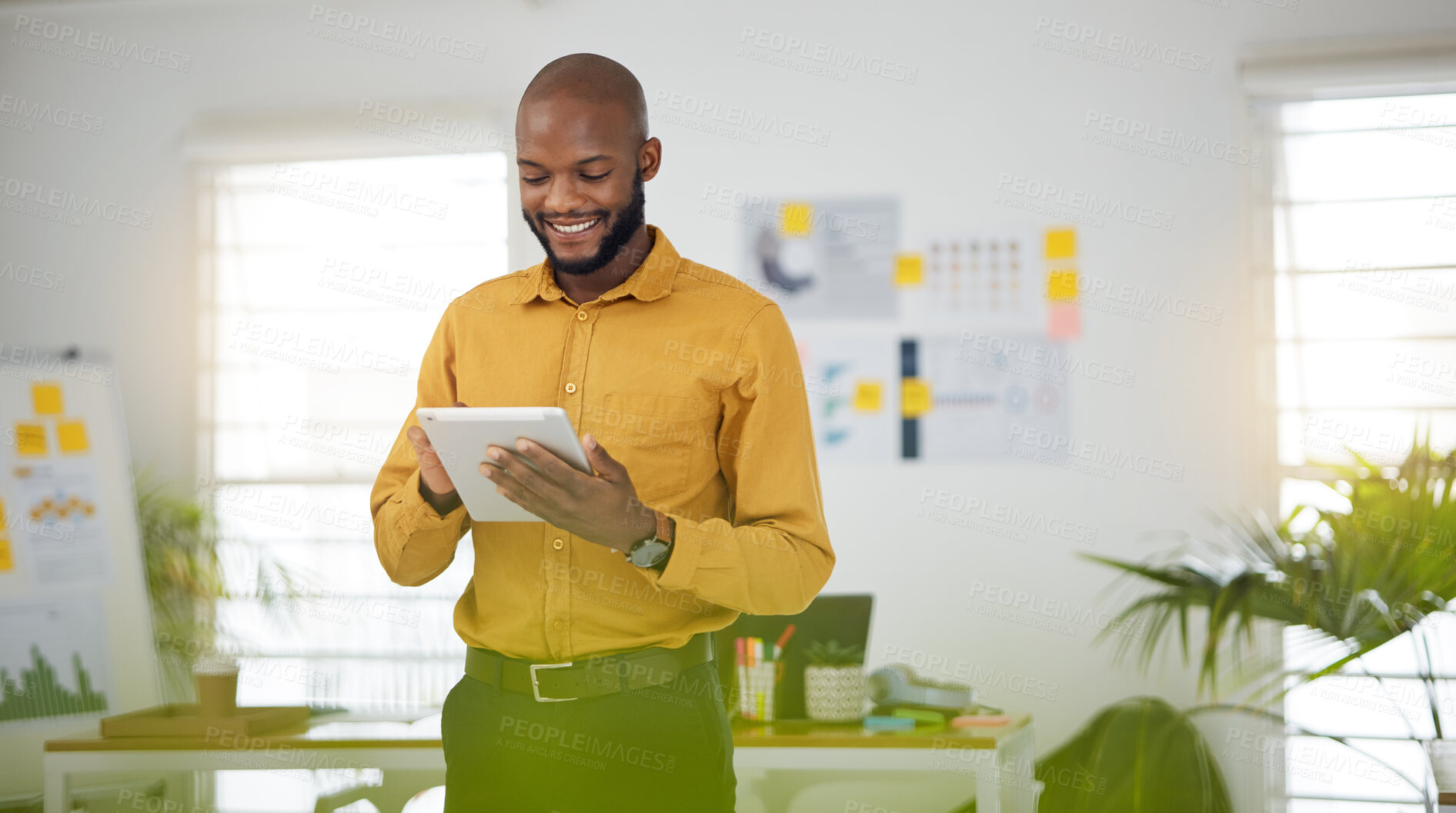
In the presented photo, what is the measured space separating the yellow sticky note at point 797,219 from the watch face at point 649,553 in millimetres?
2675

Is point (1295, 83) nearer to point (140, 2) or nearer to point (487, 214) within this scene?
point (487, 214)

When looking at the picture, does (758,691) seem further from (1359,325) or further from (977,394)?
(1359,325)

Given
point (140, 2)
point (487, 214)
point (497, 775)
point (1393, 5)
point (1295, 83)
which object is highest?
point (140, 2)

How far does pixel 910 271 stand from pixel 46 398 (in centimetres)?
285

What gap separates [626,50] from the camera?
160 inches

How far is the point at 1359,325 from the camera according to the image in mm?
3609

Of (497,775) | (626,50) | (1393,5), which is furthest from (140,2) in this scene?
(1393,5)

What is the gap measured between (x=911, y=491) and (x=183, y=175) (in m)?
2.85

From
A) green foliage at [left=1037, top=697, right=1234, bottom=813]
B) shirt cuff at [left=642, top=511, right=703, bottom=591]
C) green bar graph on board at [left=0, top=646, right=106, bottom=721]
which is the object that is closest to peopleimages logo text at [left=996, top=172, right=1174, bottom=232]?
green foliage at [left=1037, top=697, right=1234, bottom=813]

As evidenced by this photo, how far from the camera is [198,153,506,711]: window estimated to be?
13.3 feet

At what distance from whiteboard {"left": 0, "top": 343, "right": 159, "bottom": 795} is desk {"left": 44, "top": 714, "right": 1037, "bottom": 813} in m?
1.00

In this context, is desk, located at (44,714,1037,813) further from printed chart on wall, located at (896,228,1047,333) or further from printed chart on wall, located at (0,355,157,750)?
printed chart on wall, located at (896,228,1047,333)

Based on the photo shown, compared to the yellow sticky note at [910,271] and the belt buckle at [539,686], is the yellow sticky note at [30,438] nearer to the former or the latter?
the yellow sticky note at [910,271]

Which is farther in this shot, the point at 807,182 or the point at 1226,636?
the point at 807,182
